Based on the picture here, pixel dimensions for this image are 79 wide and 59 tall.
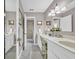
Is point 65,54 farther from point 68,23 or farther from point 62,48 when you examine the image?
point 68,23

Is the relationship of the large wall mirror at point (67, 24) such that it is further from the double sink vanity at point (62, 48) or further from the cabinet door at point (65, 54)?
the cabinet door at point (65, 54)

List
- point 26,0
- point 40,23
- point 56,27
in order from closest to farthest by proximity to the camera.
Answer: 1. point 56,27
2. point 26,0
3. point 40,23

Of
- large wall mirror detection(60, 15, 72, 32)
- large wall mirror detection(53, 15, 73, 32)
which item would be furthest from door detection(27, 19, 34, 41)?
large wall mirror detection(60, 15, 72, 32)

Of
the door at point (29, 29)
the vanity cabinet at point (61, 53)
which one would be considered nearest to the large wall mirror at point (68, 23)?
the vanity cabinet at point (61, 53)

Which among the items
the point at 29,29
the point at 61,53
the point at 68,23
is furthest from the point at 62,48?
the point at 29,29

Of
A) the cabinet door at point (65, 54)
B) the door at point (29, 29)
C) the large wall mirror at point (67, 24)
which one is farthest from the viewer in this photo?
the door at point (29, 29)

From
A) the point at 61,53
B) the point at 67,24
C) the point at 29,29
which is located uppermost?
the point at 67,24

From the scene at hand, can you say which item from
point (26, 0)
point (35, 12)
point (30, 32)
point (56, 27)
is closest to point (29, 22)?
point (30, 32)

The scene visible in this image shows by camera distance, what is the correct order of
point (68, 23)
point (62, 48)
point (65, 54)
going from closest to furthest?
point (65, 54) < point (62, 48) < point (68, 23)

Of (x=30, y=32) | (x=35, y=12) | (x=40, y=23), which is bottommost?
(x=30, y=32)
